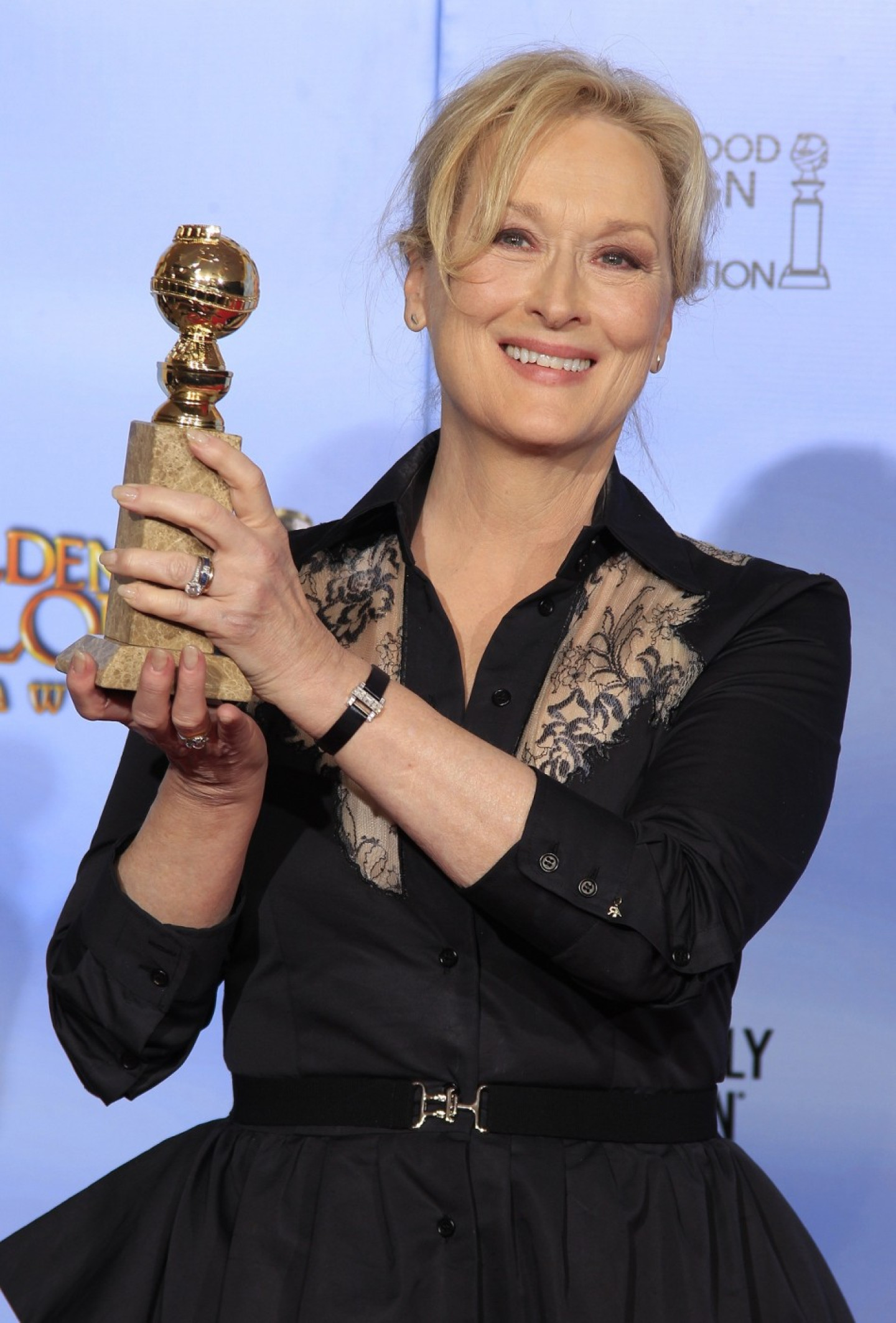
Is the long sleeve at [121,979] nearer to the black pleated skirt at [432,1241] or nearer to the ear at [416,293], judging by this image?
the black pleated skirt at [432,1241]

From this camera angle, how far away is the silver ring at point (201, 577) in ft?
3.27

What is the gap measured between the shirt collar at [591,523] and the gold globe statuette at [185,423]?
0.38 meters

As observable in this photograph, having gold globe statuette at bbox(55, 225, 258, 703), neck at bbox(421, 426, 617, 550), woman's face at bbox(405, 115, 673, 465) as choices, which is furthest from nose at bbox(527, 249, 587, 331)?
gold globe statuette at bbox(55, 225, 258, 703)

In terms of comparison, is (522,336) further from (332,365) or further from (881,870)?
(881,870)

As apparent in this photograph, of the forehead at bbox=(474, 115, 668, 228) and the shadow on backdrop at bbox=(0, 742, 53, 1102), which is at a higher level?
the forehead at bbox=(474, 115, 668, 228)

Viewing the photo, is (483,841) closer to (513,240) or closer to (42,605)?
(513,240)

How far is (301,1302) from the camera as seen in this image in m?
1.17

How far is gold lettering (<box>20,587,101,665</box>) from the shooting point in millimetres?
2297

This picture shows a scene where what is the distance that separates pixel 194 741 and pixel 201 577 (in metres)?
0.15

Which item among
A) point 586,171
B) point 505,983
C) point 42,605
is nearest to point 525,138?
point 586,171

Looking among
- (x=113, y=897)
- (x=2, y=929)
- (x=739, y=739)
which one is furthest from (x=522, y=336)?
(x=2, y=929)

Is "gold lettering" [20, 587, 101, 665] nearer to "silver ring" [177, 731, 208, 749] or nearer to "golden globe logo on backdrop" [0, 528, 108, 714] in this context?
"golden globe logo on backdrop" [0, 528, 108, 714]

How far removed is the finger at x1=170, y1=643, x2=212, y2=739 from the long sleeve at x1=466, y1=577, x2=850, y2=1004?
22 centimetres

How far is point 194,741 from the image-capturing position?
109 cm
